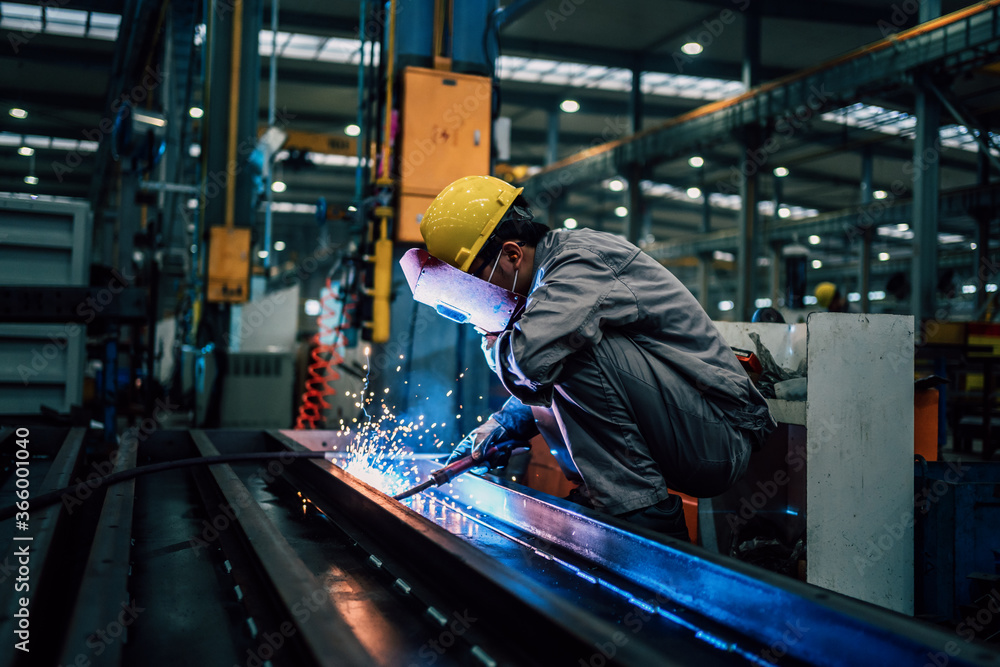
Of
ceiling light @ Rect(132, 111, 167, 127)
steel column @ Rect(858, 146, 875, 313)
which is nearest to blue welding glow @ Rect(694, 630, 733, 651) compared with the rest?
ceiling light @ Rect(132, 111, 167, 127)

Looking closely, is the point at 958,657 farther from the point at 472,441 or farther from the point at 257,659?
the point at 472,441

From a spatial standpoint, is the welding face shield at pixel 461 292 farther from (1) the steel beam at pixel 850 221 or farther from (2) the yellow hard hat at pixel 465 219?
(1) the steel beam at pixel 850 221

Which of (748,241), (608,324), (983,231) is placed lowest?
(608,324)

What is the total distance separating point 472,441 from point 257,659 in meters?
1.33

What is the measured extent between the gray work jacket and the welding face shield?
13 cm

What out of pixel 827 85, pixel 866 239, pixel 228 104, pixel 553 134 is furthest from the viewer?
pixel 553 134

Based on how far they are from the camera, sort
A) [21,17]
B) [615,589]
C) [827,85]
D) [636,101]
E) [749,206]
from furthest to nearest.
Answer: [636,101], [21,17], [749,206], [827,85], [615,589]

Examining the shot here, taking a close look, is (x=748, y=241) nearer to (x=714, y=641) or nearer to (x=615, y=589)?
(x=615, y=589)

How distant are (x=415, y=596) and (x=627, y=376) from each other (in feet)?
2.71

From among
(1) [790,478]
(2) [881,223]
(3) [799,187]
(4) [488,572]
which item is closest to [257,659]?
(4) [488,572]

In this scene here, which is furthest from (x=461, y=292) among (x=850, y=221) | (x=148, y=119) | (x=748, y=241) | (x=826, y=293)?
(x=850, y=221)

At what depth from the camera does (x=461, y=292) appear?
2078 mm

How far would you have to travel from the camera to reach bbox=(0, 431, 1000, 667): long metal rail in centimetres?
105

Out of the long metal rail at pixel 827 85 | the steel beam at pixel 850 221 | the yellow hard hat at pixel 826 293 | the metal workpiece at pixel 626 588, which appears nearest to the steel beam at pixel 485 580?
the metal workpiece at pixel 626 588
